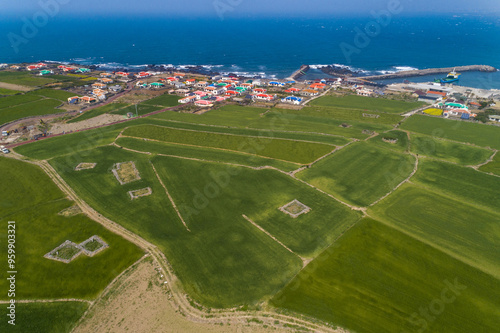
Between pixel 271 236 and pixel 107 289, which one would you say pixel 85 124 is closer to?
pixel 107 289

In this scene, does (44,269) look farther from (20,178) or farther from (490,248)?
(490,248)

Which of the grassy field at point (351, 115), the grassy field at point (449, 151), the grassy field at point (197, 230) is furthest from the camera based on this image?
the grassy field at point (351, 115)

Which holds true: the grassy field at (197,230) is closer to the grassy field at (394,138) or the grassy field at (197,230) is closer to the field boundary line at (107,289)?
the field boundary line at (107,289)

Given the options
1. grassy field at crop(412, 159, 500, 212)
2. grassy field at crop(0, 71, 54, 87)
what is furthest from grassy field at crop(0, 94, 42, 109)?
grassy field at crop(412, 159, 500, 212)

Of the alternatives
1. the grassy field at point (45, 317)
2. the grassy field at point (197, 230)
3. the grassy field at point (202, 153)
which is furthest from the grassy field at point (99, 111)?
the grassy field at point (45, 317)

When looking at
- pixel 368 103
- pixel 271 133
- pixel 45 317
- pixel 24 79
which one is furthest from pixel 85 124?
pixel 368 103

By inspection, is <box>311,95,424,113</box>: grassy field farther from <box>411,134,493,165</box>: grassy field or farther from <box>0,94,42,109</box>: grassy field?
<box>0,94,42,109</box>: grassy field
